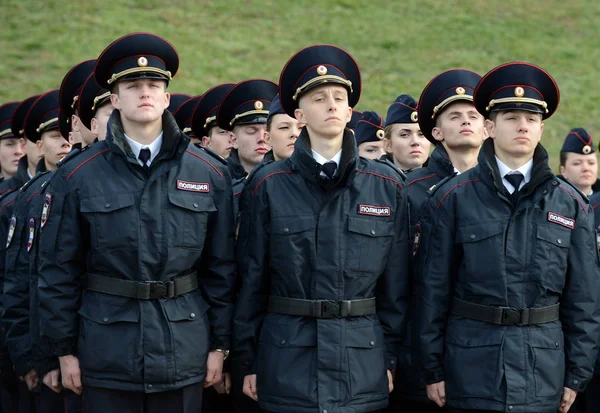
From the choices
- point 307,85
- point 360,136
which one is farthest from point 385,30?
point 307,85

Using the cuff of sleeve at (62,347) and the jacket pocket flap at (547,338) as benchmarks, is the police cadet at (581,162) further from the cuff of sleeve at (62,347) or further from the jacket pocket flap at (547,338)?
the cuff of sleeve at (62,347)

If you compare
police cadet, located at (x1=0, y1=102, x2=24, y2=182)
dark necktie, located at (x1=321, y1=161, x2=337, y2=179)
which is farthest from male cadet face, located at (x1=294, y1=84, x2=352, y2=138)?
police cadet, located at (x1=0, y1=102, x2=24, y2=182)

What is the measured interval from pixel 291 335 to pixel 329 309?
0.23m

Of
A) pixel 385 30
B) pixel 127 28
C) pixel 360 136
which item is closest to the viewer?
pixel 360 136

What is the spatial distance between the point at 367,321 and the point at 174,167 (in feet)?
4.20

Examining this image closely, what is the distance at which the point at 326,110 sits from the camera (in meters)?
5.58

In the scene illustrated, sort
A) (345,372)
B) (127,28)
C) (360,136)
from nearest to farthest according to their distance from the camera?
(345,372), (360,136), (127,28)

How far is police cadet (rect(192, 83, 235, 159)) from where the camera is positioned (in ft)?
26.7

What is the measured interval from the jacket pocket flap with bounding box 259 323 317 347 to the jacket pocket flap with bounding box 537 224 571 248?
127 cm

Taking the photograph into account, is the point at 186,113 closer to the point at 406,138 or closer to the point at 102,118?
the point at 406,138

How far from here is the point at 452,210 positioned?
555 centimetres

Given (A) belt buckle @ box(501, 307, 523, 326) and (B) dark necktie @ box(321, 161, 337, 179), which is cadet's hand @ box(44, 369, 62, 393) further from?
(A) belt buckle @ box(501, 307, 523, 326)

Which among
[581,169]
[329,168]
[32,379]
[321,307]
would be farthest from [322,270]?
[581,169]

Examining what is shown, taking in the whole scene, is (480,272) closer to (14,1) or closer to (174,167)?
(174,167)
